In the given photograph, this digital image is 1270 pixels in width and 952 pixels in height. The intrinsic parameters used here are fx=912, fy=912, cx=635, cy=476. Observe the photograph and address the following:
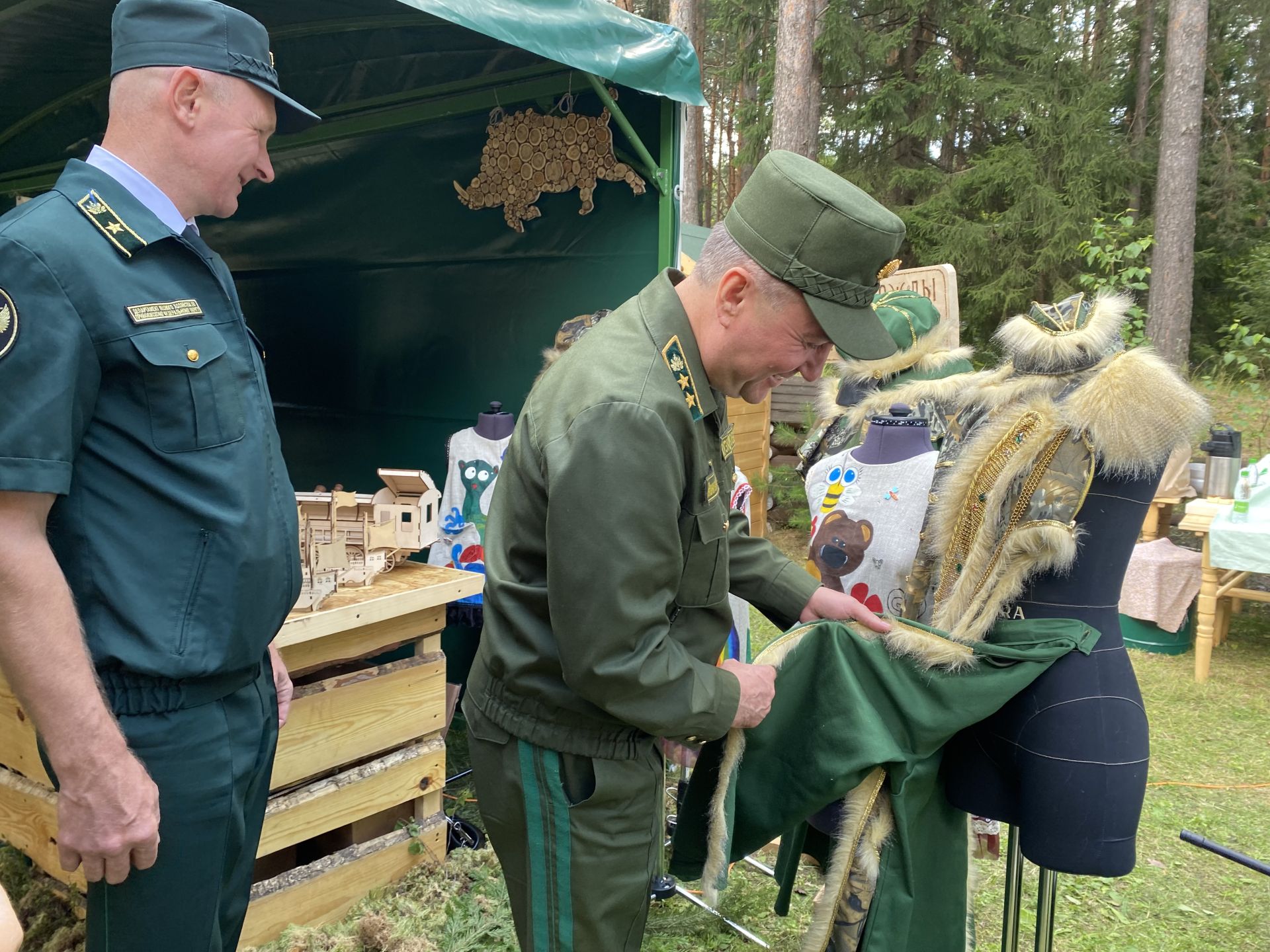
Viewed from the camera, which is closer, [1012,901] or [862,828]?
[862,828]

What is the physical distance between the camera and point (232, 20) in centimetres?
151

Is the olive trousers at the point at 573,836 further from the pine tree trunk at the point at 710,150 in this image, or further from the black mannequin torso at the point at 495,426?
the pine tree trunk at the point at 710,150

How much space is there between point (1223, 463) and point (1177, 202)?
13.5ft

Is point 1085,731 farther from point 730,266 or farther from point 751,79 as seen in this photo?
point 751,79

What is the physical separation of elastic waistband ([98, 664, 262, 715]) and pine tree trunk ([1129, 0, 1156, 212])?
1072 cm

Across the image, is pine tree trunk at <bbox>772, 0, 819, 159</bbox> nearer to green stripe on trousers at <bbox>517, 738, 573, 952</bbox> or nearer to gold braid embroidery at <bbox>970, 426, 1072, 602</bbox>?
gold braid embroidery at <bbox>970, 426, 1072, 602</bbox>

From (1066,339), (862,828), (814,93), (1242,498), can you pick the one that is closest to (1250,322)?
(814,93)

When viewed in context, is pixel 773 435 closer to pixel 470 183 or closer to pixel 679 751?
pixel 470 183

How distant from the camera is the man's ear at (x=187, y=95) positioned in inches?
57.3

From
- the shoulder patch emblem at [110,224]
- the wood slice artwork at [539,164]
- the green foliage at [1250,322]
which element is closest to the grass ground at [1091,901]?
the shoulder patch emblem at [110,224]

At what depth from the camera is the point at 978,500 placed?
1648 mm

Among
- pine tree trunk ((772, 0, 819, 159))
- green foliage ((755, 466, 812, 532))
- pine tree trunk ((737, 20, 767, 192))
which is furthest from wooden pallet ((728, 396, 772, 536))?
pine tree trunk ((737, 20, 767, 192))

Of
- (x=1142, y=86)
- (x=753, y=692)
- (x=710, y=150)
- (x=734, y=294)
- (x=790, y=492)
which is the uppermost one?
(x=710, y=150)

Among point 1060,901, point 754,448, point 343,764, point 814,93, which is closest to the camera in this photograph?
point 343,764
